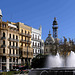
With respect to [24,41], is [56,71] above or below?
below

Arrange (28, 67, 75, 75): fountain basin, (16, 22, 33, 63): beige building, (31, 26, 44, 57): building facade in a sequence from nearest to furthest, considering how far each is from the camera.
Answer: (28, 67, 75, 75): fountain basin
(16, 22, 33, 63): beige building
(31, 26, 44, 57): building facade

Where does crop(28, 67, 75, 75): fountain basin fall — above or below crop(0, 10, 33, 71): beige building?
below

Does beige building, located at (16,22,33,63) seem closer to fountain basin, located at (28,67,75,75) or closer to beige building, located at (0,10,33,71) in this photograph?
beige building, located at (0,10,33,71)

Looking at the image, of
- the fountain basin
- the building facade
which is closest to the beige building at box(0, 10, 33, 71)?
the building facade

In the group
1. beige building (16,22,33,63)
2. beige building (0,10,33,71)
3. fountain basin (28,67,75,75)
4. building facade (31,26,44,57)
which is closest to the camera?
fountain basin (28,67,75,75)

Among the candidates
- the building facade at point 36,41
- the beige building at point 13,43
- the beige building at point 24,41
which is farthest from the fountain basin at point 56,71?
the building facade at point 36,41

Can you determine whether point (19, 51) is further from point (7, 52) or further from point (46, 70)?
point (46, 70)

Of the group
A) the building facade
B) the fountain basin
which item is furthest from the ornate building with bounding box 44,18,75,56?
the fountain basin

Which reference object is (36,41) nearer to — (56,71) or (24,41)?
(24,41)

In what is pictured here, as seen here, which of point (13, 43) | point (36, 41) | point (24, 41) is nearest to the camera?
point (13, 43)

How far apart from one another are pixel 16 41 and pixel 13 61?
7.06 m

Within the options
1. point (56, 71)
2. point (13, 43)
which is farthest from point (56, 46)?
point (56, 71)

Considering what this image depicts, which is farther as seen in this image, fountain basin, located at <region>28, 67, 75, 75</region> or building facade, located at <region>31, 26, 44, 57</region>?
building facade, located at <region>31, 26, 44, 57</region>

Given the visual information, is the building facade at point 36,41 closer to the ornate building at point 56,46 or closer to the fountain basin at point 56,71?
the ornate building at point 56,46
